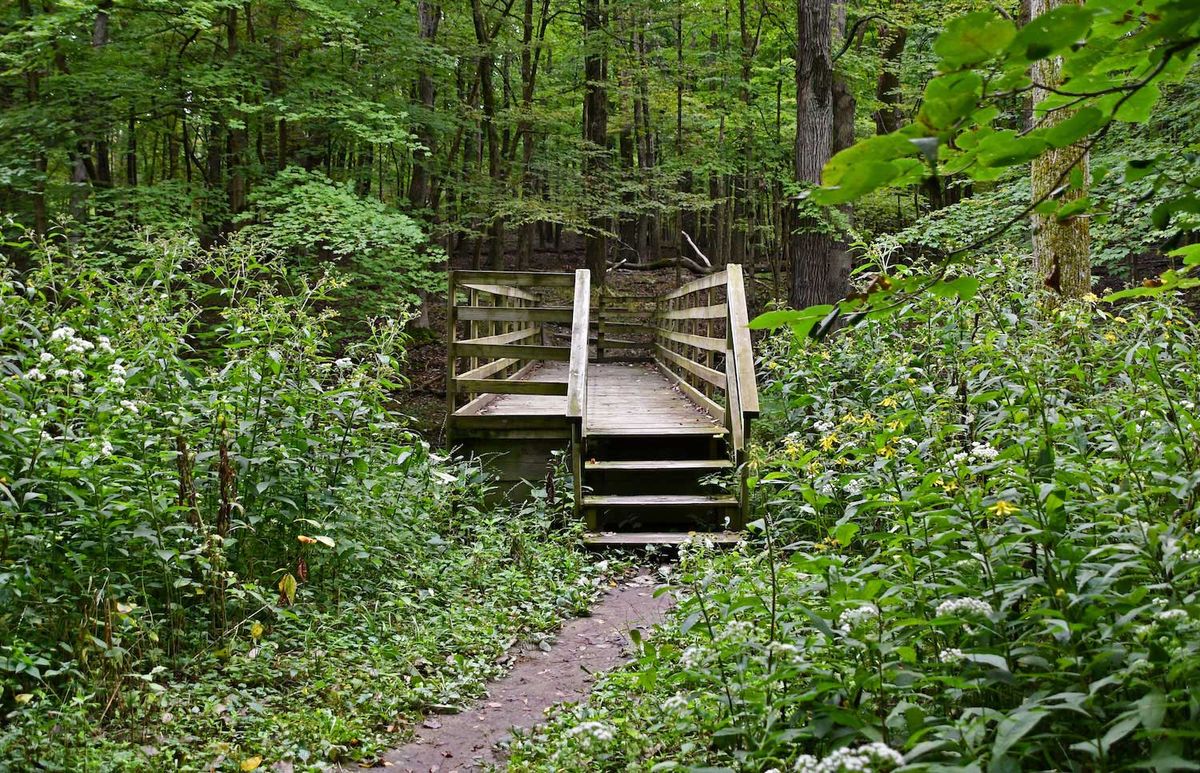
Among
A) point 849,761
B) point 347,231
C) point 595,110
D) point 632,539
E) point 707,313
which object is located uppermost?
point 595,110

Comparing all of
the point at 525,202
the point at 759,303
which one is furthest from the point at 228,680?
the point at 759,303

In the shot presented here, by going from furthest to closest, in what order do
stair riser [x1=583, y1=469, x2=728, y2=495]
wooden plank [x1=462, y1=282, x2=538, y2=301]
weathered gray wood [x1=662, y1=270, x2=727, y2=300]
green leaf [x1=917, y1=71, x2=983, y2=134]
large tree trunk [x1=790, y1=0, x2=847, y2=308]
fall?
1. large tree trunk [x1=790, y1=0, x2=847, y2=308]
2. wooden plank [x1=462, y1=282, x2=538, y2=301]
3. weathered gray wood [x1=662, y1=270, x2=727, y2=300]
4. stair riser [x1=583, y1=469, x2=728, y2=495]
5. green leaf [x1=917, y1=71, x2=983, y2=134]

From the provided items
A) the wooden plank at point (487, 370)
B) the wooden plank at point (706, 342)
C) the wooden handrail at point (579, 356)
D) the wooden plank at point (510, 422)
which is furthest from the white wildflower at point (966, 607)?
the wooden plank at point (487, 370)

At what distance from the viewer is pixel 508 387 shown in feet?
26.2

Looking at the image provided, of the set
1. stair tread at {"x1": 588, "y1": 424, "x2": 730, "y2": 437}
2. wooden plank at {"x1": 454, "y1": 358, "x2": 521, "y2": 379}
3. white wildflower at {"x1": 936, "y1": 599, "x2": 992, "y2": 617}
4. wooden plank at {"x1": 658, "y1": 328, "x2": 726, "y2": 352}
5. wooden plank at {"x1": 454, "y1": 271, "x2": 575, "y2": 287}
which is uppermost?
wooden plank at {"x1": 454, "y1": 271, "x2": 575, "y2": 287}

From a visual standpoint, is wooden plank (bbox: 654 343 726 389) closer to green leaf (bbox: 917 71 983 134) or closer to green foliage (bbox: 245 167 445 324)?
green foliage (bbox: 245 167 445 324)

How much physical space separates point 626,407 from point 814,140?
167 inches

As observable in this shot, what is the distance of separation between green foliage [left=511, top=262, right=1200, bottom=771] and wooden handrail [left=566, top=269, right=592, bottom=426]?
3648mm

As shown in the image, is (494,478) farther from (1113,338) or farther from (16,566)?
(1113,338)

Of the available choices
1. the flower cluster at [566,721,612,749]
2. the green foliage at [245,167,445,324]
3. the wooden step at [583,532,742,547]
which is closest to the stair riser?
the wooden step at [583,532,742,547]

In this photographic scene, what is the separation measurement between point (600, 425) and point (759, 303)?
36.9ft

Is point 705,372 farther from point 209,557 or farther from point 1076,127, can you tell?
point 1076,127

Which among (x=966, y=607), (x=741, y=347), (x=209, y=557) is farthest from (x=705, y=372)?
(x=966, y=607)

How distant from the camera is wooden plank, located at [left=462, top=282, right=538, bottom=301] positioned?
8992mm
